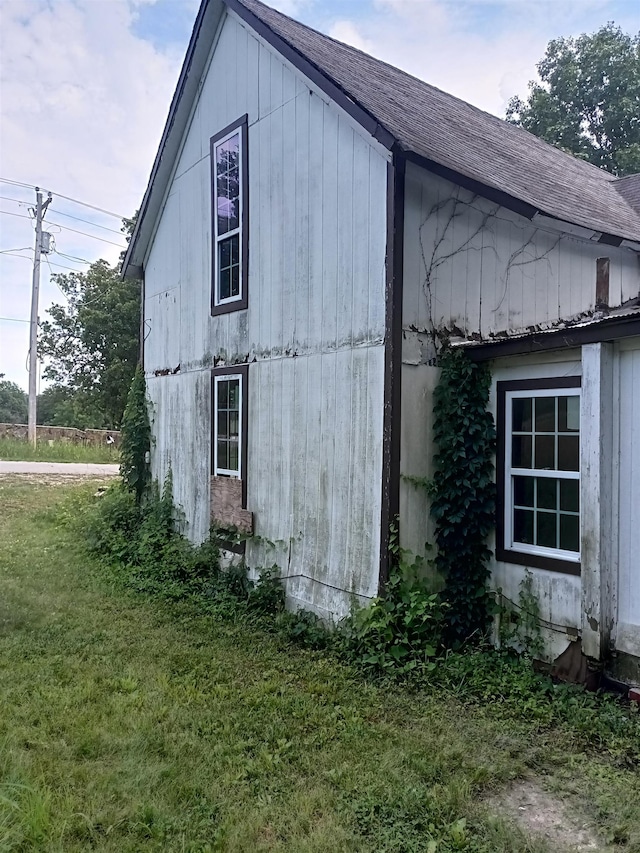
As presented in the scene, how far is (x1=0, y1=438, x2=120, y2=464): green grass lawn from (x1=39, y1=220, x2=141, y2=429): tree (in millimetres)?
4198

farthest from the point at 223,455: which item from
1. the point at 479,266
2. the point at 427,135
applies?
the point at 427,135

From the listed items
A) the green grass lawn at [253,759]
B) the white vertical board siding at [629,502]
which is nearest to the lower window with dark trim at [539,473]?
the white vertical board siding at [629,502]

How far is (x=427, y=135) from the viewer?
649 cm

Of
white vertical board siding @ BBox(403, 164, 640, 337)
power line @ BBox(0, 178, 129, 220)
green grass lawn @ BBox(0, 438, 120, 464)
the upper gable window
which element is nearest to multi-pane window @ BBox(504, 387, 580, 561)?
white vertical board siding @ BBox(403, 164, 640, 337)

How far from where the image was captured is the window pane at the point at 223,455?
26.8ft

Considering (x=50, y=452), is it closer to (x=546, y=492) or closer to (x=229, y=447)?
(x=229, y=447)

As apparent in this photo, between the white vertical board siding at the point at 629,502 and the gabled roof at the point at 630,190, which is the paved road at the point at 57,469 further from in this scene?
the white vertical board siding at the point at 629,502

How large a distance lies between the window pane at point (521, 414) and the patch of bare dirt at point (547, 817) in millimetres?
2877

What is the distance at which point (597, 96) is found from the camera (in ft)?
76.6

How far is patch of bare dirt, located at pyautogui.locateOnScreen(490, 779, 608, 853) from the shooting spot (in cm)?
294

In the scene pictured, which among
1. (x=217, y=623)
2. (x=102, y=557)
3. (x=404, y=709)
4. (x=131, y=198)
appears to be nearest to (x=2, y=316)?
(x=131, y=198)

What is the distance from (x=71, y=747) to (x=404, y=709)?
7.23ft

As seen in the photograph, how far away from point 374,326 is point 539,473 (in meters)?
1.95

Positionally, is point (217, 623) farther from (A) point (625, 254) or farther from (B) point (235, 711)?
(A) point (625, 254)
